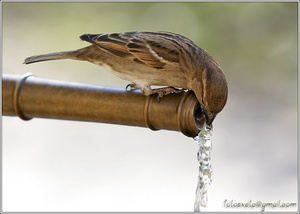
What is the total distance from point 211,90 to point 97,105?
1.27 feet


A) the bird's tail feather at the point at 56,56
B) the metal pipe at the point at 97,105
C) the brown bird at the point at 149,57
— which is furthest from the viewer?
the bird's tail feather at the point at 56,56

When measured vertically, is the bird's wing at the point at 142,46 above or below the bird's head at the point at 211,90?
above

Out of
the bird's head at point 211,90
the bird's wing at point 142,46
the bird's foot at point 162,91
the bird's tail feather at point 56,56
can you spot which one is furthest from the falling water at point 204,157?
the bird's tail feather at point 56,56

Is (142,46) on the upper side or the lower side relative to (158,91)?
upper

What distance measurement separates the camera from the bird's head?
5.41 feet

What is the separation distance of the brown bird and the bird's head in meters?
0.03

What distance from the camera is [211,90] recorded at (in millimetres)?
1688

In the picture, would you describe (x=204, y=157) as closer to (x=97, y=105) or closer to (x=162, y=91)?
(x=162, y=91)

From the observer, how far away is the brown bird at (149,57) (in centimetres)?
186

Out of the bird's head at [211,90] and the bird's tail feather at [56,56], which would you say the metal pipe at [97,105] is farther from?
the bird's tail feather at [56,56]

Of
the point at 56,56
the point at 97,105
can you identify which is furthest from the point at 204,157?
the point at 56,56

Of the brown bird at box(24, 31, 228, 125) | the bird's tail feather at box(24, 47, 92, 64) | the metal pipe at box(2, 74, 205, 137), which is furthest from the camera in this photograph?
the bird's tail feather at box(24, 47, 92, 64)

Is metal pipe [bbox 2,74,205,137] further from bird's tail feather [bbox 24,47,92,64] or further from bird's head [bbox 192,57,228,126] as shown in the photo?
bird's tail feather [bbox 24,47,92,64]

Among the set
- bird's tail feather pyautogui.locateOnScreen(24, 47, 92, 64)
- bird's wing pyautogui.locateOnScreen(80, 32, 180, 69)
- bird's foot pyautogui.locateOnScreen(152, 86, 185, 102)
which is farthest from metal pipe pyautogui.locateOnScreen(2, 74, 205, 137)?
bird's wing pyautogui.locateOnScreen(80, 32, 180, 69)
